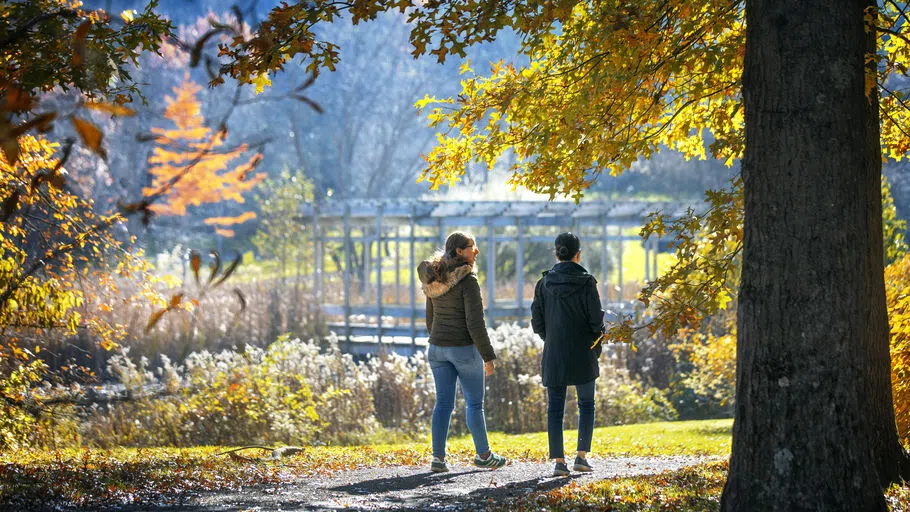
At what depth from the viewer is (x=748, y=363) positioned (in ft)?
15.0

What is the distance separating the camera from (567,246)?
22.4 feet

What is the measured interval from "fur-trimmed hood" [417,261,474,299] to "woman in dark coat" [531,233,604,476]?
0.56 metres

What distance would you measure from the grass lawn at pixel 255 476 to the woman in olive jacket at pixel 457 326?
1.01 metres

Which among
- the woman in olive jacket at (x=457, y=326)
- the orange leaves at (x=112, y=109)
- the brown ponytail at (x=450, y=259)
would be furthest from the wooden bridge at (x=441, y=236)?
the orange leaves at (x=112, y=109)

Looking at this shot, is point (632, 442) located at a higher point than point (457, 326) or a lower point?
lower

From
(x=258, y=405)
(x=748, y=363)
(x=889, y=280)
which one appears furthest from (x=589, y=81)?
(x=258, y=405)

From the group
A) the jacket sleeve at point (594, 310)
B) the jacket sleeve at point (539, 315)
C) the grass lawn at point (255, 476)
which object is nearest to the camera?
the grass lawn at point (255, 476)

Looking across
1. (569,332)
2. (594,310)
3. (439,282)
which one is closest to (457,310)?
(439,282)

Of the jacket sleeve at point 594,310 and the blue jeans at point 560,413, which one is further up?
the jacket sleeve at point 594,310

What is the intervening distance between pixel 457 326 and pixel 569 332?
2.49ft

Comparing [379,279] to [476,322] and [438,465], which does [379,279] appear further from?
[476,322]

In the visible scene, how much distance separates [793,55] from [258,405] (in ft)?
25.2

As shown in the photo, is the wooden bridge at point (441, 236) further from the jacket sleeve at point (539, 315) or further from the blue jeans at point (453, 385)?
the jacket sleeve at point (539, 315)

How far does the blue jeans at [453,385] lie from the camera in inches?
273
